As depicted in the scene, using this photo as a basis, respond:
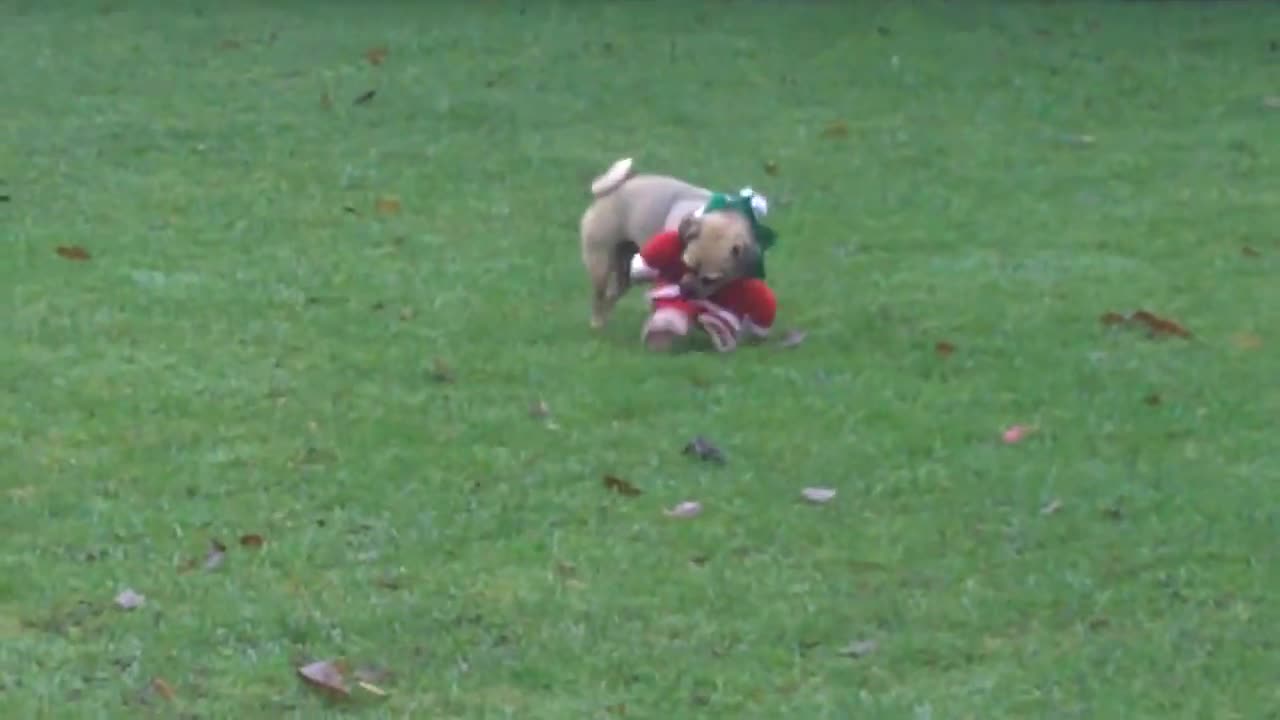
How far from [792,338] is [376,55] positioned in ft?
19.8

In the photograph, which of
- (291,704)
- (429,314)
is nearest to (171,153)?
(429,314)

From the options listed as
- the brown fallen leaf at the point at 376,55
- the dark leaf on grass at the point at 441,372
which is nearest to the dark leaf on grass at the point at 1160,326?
the dark leaf on grass at the point at 441,372

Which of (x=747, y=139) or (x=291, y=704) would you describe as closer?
(x=291, y=704)

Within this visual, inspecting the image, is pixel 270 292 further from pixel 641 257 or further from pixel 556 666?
pixel 556 666

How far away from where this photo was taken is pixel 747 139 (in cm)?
1087

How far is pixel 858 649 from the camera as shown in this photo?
4695mm

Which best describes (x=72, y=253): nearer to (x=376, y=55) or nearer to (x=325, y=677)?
(x=325, y=677)

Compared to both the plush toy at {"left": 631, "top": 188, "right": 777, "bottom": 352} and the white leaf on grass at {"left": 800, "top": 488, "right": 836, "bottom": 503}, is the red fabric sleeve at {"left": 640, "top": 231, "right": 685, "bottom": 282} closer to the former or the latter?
the plush toy at {"left": 631, "top": 188, "right": 777, "bottom": 352}

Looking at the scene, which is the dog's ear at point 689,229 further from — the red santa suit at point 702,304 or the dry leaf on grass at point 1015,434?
the dry leaf on grass at point 1015,434

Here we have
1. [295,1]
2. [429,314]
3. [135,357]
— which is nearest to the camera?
[135,357]

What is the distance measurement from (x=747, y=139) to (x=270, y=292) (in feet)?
11.8

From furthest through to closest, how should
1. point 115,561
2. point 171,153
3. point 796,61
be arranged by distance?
point 796,61
point 171,153
point 115,561

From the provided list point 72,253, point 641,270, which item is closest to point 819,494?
point 641,270

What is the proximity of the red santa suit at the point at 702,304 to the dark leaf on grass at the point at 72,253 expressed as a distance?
214 cm
